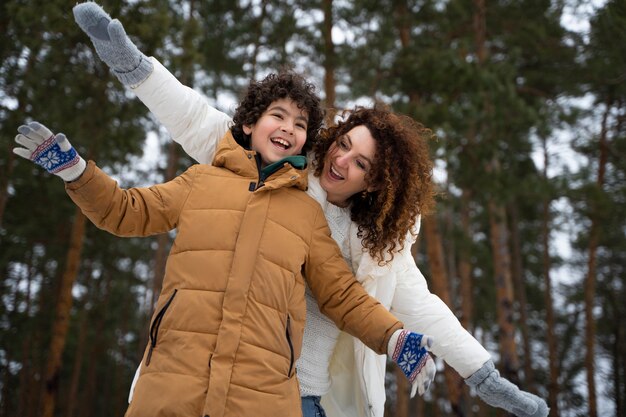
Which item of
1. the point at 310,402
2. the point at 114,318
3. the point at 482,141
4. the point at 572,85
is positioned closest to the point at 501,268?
the point at 482,141

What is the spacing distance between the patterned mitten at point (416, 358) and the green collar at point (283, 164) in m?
0.92

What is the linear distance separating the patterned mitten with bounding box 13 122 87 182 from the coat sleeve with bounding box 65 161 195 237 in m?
0.05

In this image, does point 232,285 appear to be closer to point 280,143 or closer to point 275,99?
point 280,143

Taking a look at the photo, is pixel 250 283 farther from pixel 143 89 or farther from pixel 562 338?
pixel 562 338

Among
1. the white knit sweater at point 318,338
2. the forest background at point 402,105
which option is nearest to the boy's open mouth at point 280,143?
the white knit sweater at point 318,338

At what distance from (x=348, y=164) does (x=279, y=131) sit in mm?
402

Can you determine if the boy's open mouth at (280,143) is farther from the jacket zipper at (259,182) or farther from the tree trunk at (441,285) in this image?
the tree trunk at (441,285)

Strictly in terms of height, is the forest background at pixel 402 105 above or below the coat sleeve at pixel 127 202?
above

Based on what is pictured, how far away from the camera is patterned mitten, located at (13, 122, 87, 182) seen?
228 cm

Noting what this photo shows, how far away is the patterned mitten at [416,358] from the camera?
247 centimetres

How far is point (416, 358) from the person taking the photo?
249 cm

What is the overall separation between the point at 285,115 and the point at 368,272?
90 cm

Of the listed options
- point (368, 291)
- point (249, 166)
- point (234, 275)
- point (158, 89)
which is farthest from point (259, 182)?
point (368, 291)

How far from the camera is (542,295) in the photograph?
20.2 metres
